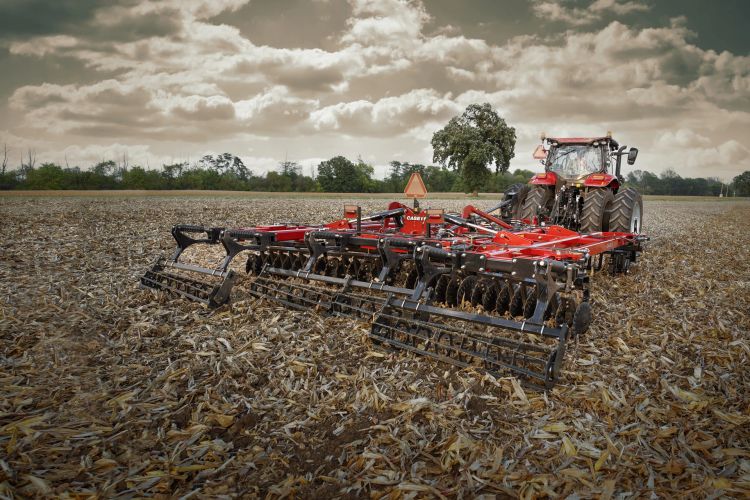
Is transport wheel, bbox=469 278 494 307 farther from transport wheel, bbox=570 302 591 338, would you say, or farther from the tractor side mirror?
the tractor side mirror

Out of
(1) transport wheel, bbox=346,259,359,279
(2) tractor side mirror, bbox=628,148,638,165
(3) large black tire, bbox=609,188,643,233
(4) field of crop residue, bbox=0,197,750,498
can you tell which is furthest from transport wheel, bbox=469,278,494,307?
(2) tractor side mirror, bbox=628,148,638,165

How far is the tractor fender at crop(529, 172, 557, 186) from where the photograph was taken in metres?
8.92

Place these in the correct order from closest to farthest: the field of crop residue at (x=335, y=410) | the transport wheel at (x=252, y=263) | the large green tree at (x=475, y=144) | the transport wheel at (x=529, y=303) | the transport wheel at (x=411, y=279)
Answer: the field of crop residue at (x=335, y=410) → the transport wheel at (x=529, y=303) → the transport wheel at (x=411, y=279) → the transport wheel at (x=252, y=263) → the large green tree at (x=475, y=144)

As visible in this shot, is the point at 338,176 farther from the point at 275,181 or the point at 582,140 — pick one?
the point at 582,140

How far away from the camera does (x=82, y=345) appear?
4.31 m

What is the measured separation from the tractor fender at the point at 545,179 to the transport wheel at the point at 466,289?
4.77 meters

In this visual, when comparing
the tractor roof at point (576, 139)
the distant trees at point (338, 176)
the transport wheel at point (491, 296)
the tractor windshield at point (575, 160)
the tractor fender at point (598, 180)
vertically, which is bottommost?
the transport wheel at point (491, 296)

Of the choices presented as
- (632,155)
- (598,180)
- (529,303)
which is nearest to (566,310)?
(529,303)

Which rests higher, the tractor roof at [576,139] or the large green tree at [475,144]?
the large green tree at [475,144]

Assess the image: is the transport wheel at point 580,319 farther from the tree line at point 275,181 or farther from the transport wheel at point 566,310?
the tree line at point 275,181

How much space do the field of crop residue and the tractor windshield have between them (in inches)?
195

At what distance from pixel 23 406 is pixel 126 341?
1233 millimetres

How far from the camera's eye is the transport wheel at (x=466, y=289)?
15.9 feet

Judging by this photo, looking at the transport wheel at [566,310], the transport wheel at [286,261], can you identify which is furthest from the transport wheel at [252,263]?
the transport wheel at [566,310]
